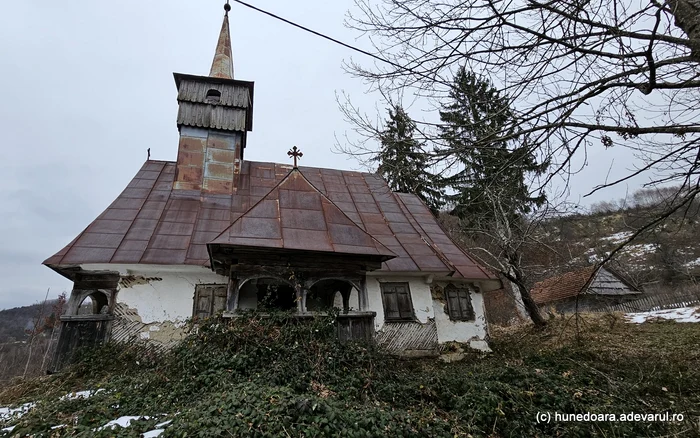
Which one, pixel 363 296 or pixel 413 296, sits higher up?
pixel 413 296

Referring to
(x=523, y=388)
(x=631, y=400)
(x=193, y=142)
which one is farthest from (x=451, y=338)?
(x=193, y=142)

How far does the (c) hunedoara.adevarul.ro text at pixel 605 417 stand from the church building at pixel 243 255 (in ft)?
11.4

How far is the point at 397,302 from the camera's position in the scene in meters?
10.1

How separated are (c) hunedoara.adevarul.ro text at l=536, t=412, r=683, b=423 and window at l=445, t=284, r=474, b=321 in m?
5.62

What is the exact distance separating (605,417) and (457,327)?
5.82 metres

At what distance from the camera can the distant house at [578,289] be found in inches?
813

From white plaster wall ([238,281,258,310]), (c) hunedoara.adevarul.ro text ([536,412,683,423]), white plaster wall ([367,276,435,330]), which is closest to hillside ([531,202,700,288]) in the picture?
(c) hunedoara.adevarul.ro text ([536,412,683,423])

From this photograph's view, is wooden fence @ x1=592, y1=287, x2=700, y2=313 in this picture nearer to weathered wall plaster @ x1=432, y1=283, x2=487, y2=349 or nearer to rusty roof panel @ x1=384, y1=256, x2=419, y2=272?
weathered wall plaster @ x1=432, y1=283, x2=487, y2=349

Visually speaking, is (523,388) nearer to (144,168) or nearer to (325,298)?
(325,298)

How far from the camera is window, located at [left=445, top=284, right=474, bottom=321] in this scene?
10625 mm

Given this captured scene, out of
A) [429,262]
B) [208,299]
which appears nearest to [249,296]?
[208,299]

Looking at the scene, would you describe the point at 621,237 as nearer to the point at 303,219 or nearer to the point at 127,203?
the point at 303,219

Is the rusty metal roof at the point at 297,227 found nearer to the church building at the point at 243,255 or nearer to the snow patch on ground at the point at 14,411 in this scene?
the church building at the point at 243,255

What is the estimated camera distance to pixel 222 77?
46.7ft
